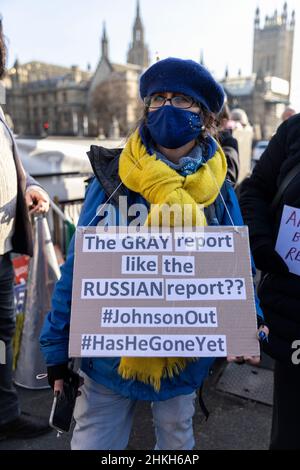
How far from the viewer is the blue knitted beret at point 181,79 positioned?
1.63 metres

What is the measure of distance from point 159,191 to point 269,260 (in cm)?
68

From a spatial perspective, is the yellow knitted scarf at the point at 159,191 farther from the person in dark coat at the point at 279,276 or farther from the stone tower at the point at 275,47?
the stone tower at the point at 275,47

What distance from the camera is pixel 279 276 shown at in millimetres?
1895

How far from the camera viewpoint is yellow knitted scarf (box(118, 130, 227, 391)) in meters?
1.52

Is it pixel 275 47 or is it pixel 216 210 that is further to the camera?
pixel 275 47

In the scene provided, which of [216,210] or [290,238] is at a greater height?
[216,210]

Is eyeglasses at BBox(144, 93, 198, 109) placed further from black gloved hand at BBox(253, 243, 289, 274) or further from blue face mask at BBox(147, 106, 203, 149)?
black gloved hand at BBox(253, 243, 289, 274)

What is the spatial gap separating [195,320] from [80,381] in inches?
→ 23.0

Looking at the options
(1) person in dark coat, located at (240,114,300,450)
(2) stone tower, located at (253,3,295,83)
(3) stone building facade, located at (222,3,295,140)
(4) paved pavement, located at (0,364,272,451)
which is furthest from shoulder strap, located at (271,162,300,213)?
(2) stone tower, located at (253,3,295,83)

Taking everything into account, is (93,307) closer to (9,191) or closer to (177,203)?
(177,203)

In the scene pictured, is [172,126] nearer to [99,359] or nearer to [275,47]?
[99,359]

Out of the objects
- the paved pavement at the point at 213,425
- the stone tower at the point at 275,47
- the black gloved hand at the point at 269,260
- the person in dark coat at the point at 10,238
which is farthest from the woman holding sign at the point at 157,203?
the stone tower at the point at 275,47

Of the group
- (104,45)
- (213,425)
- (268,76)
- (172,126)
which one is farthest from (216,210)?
(104,45)

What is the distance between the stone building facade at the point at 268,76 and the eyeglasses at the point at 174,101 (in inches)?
3253
